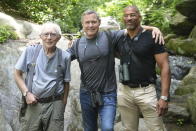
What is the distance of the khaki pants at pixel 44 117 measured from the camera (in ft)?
14.0

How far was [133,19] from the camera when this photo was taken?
14.8 feet

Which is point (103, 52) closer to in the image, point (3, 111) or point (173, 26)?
point (3, 111)

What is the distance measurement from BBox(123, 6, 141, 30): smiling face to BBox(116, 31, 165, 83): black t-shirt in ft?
0.51

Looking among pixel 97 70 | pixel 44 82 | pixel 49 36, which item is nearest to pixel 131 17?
pixel 97 70

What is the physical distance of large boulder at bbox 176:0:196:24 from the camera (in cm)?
1198

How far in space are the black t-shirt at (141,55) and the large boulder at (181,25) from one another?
Answer: 9244 mm

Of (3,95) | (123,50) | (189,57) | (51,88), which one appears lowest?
Answer: (189,57)

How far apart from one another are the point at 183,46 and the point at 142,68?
844 centimetres

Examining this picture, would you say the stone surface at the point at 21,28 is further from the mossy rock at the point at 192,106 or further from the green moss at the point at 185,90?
the mossy rock at the point at 192,106

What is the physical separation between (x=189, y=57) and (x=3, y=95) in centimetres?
809

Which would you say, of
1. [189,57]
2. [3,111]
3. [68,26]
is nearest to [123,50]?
[3,111]

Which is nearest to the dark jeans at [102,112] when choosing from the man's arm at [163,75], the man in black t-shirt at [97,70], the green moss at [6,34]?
the man in black t-shirt at [97,70]

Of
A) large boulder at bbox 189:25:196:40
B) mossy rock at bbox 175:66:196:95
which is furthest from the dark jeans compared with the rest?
large boulder at bbox 189:25:196:40

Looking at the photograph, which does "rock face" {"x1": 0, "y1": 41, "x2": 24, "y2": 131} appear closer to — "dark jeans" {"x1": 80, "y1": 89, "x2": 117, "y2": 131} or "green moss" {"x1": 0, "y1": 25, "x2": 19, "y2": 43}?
"green moss" {"x1": 0, "y1": 25, "x2": 19, "y2": 43}
